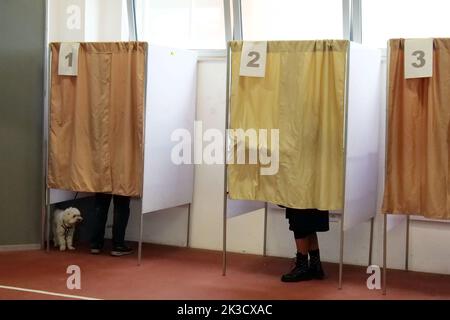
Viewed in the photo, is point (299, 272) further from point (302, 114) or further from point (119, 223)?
point (119, 223)

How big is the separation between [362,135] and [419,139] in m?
0.47

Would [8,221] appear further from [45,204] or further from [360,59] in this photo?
[360,59]

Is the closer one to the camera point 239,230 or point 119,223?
point 119,223

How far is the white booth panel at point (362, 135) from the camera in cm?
397

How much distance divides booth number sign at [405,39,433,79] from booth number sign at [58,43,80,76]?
2.58m

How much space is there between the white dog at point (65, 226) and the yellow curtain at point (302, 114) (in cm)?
177

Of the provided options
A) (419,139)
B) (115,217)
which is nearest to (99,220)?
(115,217)

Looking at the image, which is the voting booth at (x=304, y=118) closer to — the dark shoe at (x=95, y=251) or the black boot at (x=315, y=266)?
the black boot at (x=315, y=266)

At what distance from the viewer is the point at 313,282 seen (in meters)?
4.20

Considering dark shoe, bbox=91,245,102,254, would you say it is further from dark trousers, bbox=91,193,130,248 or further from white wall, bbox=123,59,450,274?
white wall, bbox=123,59,450,274

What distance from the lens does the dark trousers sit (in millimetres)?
4938

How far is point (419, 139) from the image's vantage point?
3.82 meters

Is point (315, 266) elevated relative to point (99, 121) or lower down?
lower down

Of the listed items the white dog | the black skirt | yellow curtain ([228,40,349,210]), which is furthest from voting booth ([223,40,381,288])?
the white dog
